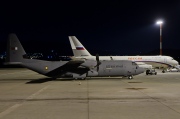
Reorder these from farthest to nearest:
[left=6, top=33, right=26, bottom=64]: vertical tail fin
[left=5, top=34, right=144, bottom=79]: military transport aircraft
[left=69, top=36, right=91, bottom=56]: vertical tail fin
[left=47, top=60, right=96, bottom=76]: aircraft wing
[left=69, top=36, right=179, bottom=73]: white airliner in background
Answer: [left=69, top=36, right=91, bottom=56]: vertical tail fin < [left=69, top=36, right=179, bottom=73]: white airliner in background < [left=47, top=60, right=96, bottom=76]: aircraft wing < [left=5, top=34, right=144, bottom=79]: military transport aircraft < [left=6, top=33, right=26, bottom=64]: vertical tail fin

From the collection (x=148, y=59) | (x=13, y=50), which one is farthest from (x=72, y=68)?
(x=148, y=59)

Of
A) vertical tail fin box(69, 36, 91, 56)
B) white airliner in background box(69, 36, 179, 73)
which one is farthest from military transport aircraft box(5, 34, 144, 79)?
vertical tail fin box(69, 36, 91, 56)

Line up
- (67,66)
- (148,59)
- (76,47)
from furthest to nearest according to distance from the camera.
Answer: (76,47) → (148,59) → (67,66)

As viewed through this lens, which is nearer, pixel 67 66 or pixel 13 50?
pixel 13 50

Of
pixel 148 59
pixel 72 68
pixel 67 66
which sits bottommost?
pixel 72 68

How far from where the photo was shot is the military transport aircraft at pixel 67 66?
32.0 meters

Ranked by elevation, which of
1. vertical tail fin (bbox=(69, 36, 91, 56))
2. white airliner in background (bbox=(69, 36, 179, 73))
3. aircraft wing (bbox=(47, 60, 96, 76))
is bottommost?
aircraft wing (bbox=(47, 60, 96, 76))

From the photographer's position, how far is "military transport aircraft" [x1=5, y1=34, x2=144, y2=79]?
105ft

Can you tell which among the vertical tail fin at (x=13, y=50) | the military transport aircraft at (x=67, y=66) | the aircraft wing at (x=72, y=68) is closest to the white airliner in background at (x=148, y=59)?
the military transport aircraft at (x=67, y=66)

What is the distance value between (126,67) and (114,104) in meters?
19.6

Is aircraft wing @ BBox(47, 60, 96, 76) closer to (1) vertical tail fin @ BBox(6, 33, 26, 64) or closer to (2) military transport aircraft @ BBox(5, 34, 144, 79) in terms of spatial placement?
(2) military transport aircraft @ BBox(5, 34, 144, 79)

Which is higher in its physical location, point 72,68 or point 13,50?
point 13,50

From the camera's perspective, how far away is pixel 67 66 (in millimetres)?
33031

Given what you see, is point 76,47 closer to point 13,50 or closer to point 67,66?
point 67,66
